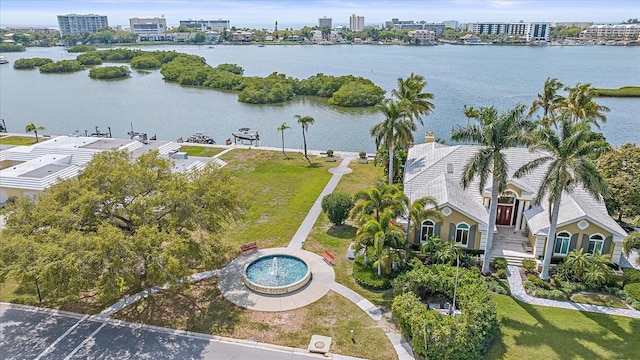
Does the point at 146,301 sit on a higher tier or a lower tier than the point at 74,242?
lower

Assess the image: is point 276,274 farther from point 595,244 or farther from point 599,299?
point 595,244

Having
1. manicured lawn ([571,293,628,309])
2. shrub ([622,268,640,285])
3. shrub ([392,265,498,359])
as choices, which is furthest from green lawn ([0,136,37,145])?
shrub ([622,268,640,285])

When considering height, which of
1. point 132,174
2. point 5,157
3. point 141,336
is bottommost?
point 141,336

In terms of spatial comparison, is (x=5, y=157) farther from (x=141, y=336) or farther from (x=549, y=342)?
(x=549, y=342)

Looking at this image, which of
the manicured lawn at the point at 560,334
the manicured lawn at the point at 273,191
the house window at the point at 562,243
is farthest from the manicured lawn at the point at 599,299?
the manicured lawn at the point at 273,191

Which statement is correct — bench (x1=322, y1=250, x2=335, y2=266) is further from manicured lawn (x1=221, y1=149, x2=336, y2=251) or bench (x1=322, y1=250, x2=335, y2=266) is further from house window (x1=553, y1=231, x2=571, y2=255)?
house window (x1=553, y1=231, x2=571, y2=255)

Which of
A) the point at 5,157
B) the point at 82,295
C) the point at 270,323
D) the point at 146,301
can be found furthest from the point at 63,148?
the point at 270,323

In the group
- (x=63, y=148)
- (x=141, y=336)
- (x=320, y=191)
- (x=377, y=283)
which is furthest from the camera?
(x=63, y=148)
